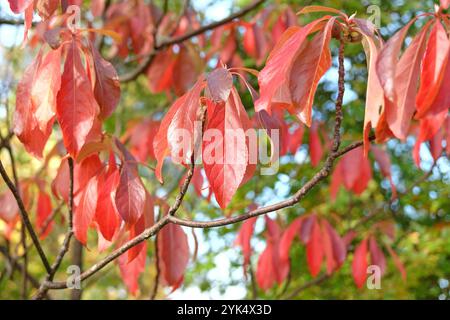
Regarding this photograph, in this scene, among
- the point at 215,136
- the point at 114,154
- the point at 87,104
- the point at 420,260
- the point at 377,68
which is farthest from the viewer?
the point at 420,260

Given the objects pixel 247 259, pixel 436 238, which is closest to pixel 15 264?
pixel 247 259

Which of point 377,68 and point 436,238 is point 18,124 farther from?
point 436,238

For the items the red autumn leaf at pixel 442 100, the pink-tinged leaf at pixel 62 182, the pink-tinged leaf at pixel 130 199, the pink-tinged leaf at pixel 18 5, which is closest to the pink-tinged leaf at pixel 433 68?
the red autumn leaf at pixel 442 100

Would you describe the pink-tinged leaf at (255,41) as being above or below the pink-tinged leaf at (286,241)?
above

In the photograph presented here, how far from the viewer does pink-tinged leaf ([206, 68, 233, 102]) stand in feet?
2.65

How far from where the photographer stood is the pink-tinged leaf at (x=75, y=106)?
0.94 metres

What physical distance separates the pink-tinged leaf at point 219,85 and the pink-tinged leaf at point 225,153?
0.12ft

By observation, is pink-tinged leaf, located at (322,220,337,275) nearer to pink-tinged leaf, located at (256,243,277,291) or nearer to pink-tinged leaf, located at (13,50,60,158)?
pink-tinged leaf, located at (256,243,277,291)

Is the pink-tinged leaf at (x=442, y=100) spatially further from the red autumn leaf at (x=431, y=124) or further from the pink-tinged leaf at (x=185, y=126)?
the pink-tinged leaf at (x=185, y=126)

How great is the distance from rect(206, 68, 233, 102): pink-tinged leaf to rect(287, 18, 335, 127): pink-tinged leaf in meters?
0.09

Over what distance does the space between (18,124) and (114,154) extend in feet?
0.63

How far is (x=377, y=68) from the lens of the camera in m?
0.73

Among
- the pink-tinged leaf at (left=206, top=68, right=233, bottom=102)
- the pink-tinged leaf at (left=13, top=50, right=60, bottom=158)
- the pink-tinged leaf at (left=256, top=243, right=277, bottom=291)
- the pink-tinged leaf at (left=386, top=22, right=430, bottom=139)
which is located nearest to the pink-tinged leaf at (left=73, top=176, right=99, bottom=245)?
the pink-tinged leaf at (left=13, top=50, right=60, bottom=158)

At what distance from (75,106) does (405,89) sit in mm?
495
